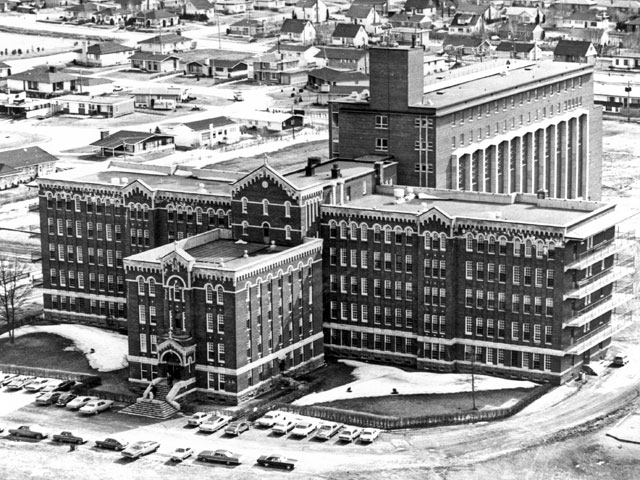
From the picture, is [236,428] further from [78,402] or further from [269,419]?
[78,402]

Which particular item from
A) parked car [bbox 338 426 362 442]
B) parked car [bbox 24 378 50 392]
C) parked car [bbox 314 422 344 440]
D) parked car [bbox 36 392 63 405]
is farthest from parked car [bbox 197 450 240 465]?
parked car [bbox 24 378 50 392]

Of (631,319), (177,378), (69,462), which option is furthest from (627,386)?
(69,462)

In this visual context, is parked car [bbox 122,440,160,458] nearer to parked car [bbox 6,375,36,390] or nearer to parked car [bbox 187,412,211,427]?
parked car [bbox 187,412,211,427]

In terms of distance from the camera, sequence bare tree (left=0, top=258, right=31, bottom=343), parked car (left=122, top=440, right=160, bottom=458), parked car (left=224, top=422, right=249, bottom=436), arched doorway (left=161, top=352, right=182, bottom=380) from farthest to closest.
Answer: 1. bare tree (left=0, top=258, right=31, bottom=343)
2. arched doorway (left=161, top=352, right=182, bottom=380)
3. parked car (left=224, top=422, right=249, bottom=436)
4. parked car (left=122, top=440, right=160, bottom=458)

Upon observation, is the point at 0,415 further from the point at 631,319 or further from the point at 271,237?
the point at 631,319

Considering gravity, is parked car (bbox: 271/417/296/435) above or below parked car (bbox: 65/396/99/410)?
below

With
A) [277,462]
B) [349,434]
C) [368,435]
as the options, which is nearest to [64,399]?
[277,462]

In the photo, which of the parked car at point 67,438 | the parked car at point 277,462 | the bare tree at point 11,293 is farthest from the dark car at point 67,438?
the bare tree at point 11,293
